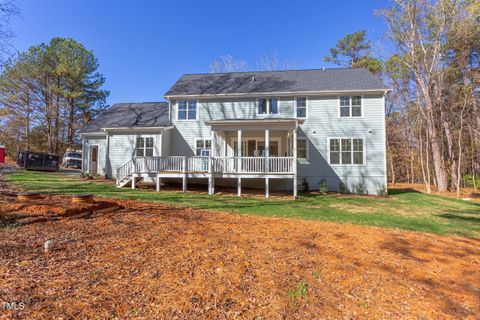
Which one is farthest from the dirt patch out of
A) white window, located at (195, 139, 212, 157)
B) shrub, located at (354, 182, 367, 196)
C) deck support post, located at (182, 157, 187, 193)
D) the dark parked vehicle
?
the dark parked vehicle

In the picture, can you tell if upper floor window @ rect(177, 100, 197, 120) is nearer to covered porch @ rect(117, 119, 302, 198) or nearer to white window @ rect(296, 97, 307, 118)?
covered porch @ rect(117, 119, 302, 198)

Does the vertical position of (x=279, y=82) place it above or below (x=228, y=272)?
above

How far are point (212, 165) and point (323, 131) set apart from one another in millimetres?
6952

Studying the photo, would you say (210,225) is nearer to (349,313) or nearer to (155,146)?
(349,313)

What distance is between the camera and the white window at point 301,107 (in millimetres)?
14836

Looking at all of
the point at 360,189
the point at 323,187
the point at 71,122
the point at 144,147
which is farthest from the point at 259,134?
the point at 71,122

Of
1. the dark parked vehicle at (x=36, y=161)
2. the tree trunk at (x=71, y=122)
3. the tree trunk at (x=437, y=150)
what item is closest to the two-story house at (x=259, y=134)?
the tree trunk at (x=437, y=150)

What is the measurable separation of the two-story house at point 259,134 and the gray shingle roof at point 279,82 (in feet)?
0.20

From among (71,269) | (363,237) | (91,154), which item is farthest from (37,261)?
(91,154)

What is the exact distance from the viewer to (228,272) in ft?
11.9

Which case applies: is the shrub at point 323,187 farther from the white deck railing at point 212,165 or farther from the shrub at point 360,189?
the white deck railing at point 212,165

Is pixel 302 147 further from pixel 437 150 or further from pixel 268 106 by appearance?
pixel 437 150

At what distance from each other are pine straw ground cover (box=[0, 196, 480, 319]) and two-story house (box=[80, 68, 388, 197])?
279 inches

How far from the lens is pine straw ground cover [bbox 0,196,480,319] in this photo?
110 inches
